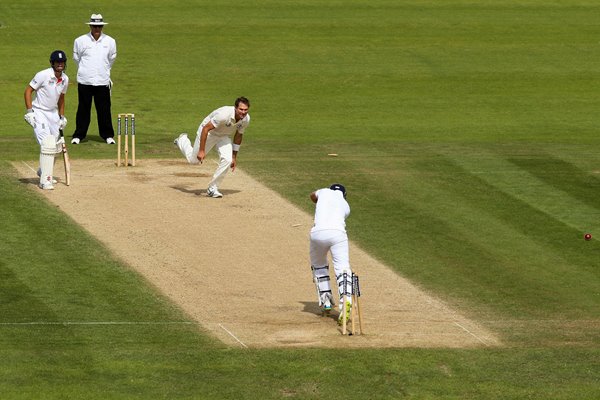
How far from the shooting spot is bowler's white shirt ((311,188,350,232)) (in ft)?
59.8

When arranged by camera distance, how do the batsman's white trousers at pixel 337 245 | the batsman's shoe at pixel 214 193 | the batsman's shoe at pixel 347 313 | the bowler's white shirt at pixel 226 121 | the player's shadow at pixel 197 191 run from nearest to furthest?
the batsman's shoe at pixel 347 313 < the batsman's white trousers at pixel 337 245 < the bowler's white shirt at pixel 226 121 < the batsman's shoe at pixel 214 193 < the player's shadow at pixel 197 191

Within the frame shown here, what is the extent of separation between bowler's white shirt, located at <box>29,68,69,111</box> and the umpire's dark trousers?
4.20m

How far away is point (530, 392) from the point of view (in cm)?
1619

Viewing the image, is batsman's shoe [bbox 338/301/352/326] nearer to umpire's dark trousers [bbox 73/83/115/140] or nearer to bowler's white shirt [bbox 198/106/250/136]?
bowler's white shirt [bbox 198/106/250/136]

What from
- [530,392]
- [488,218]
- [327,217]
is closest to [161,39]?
[488,218]

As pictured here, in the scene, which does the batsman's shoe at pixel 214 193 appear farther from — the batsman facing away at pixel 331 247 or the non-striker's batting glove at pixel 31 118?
the batsman facing away at pixel 331 247

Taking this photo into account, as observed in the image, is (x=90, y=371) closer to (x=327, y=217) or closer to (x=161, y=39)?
(x=327, y=217)

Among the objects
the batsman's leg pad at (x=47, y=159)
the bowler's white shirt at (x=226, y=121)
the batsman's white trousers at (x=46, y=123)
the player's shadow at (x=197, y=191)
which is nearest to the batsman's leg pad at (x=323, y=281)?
the bowler's white shirt at (x=226, y=121)

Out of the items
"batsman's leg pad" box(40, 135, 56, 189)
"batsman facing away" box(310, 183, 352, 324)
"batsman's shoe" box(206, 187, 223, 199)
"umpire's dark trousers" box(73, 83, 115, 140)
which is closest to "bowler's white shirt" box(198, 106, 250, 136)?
"batsman's shoe" box(206, 187, 223, 199)

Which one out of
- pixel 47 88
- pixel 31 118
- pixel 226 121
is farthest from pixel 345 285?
pixel 31 118

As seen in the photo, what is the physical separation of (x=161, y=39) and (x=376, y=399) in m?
26.4

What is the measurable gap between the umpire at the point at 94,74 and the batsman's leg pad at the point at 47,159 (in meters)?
4.52

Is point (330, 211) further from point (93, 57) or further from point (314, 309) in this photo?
point (93, 57)

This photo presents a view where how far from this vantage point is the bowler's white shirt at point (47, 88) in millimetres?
24906
